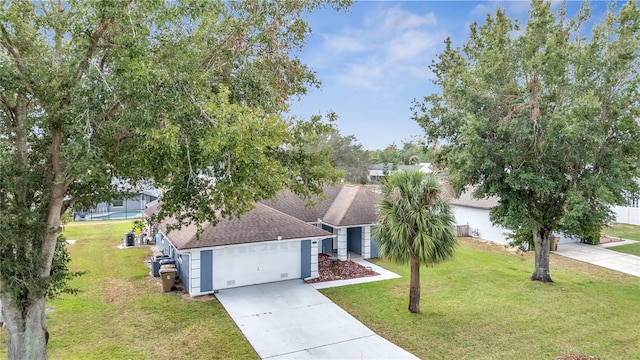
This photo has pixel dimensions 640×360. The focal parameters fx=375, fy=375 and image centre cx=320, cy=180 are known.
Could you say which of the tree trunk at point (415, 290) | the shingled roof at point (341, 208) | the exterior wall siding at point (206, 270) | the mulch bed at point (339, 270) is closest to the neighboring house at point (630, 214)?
the shingled roof at point (341, 208)

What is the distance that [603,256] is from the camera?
839 inches

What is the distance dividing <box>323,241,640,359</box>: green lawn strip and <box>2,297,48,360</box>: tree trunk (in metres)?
8.64

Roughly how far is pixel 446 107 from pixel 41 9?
45.6ft

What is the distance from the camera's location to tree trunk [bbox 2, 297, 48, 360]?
777 cm

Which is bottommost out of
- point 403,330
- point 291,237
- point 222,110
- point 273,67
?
point 403,330

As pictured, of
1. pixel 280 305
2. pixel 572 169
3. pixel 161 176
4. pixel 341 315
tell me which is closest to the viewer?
pixel 161 176

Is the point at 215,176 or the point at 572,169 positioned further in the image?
the point at 572,169

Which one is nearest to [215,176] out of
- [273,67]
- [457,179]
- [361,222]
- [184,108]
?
[184,108]

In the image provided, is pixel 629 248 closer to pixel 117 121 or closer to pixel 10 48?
pixel 117 121

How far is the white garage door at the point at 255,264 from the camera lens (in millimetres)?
15039

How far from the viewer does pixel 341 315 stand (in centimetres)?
1270

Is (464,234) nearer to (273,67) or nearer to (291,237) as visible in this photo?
(291,237)

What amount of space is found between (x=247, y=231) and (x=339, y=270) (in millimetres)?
5075

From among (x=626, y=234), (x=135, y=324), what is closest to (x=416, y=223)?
(x=135, y=324)
